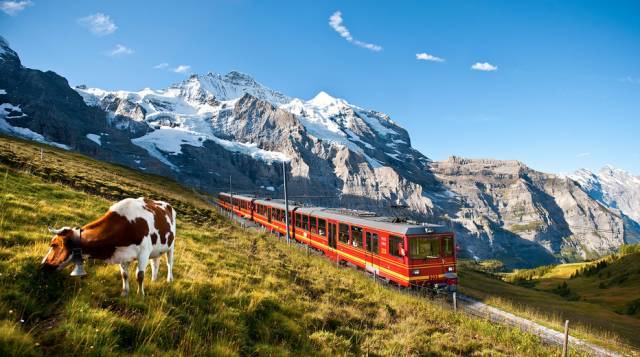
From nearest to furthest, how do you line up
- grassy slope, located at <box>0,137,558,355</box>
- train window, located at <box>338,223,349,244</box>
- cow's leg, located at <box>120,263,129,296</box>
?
grassy slope, located at <box>0,137,558,355</box>, cow's leg, located at <box>120,263,129,296</box>, train window, located at <box>338,223,349,244</box>

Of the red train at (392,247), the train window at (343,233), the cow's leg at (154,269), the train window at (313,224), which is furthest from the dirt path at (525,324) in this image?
the cow's leg at (154,269)

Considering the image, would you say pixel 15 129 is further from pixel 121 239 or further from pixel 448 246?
pixel 121 239

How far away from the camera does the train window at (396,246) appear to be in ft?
59.3

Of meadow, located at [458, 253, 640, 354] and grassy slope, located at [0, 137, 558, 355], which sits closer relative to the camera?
Result: grassy slope, located at [0, 137, 558, 355]

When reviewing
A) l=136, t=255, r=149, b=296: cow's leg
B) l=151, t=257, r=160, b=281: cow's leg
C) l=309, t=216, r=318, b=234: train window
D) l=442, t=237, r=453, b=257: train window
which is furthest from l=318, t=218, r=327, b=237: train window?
l=136, t=255, r=149, b=296: cow's leg

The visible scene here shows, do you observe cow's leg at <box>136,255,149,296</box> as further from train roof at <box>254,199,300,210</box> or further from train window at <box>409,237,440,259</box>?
train roof at <box>254,199,300,210</box>

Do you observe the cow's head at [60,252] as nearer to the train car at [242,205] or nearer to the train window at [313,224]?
the train window at [313,224]

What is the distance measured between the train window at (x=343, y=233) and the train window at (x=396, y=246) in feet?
16.0

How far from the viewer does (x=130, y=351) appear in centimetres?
490

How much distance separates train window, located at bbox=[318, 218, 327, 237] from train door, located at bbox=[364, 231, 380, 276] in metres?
5.72

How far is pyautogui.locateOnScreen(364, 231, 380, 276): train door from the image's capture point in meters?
20.2

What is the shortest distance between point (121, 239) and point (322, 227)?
21.5 meters

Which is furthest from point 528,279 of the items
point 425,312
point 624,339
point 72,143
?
point 72,143

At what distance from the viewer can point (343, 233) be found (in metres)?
24.0
